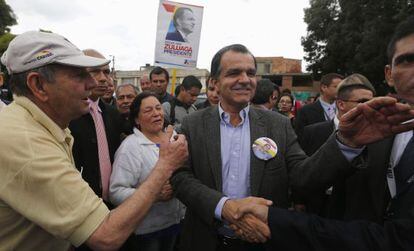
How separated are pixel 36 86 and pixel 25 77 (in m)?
0.07

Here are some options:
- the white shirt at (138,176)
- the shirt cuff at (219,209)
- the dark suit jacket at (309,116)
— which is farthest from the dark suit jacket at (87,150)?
the dark suit jacket at (309,116)

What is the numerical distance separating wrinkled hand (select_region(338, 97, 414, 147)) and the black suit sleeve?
1.36 ft

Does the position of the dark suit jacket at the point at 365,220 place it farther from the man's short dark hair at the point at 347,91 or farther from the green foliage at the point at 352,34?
the green foliage at the point at 352,34

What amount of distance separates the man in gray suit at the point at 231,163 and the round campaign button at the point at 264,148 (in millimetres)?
26

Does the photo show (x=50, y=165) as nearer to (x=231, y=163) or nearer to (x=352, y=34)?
(x=231, y=163)

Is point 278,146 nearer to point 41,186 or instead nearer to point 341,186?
point 341,186

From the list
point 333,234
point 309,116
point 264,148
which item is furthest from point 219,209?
point 309,116

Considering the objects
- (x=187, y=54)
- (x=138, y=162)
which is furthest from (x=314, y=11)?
(x=138, y=162)

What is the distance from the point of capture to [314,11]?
92.2 ft

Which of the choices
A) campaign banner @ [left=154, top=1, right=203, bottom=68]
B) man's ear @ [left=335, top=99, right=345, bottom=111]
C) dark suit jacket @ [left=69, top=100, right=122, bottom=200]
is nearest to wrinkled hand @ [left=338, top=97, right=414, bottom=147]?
man's ear @ [left=335, top=99, right=345, bottom=111]

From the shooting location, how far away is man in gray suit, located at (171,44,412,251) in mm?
2078

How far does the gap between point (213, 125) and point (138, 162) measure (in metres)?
0.98

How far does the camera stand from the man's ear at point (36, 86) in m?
1.75

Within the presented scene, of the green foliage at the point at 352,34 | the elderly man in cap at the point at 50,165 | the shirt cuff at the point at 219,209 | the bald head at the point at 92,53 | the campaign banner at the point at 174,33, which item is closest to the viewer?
the elderly man in cap at the point at 50,165
